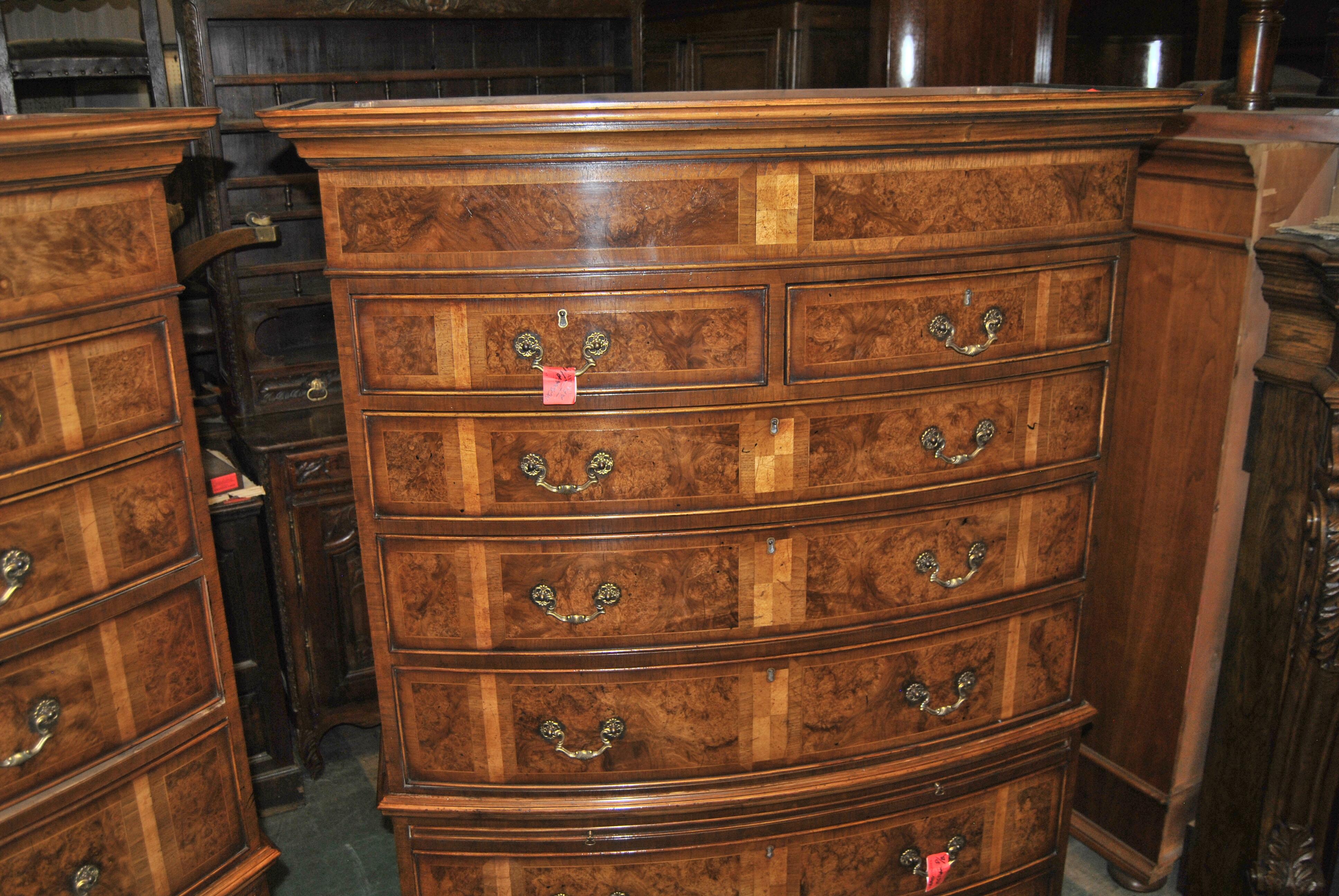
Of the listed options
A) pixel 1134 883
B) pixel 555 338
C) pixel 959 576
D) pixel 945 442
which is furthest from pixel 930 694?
pixel 555 338

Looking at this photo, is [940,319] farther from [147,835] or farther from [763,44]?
[763,44]

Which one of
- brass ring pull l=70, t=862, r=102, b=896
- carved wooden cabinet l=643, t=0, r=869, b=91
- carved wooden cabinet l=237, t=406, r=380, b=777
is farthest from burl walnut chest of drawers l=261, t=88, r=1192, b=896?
carved wooden cabinet l=643, t=0, r=869, b=91

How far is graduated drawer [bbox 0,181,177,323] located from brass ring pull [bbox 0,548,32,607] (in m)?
0.33

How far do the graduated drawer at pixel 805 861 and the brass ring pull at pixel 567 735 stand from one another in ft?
0.65

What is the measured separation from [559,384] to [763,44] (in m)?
3.20

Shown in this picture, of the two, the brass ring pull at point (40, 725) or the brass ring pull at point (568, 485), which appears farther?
the brass ring pull at point (568, 485)

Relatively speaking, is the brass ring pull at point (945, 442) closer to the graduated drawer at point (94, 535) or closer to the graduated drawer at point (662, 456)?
the graduated drawer at point (662, 456)

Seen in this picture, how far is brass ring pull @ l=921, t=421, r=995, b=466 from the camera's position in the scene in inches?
74.9

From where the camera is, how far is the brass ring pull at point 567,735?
1.91m

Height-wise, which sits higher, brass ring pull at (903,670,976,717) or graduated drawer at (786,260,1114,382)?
graduated drawer at (786,260,1114,382)

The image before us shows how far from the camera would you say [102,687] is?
1712 mm

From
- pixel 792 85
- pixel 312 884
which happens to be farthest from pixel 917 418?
pixel 792 85

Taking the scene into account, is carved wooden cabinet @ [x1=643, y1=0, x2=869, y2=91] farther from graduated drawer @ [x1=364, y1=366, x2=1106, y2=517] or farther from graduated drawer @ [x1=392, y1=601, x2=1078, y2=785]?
graduated drawer @ [x1=392, y1=601, x2=1078, y2=785]

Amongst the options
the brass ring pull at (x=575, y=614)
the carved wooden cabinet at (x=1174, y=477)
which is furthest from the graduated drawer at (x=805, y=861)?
the brass ring pull at (x=575, y=614)
